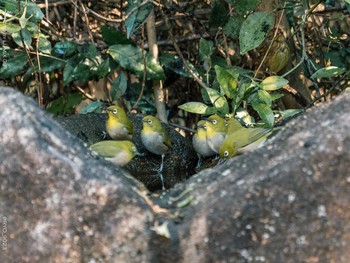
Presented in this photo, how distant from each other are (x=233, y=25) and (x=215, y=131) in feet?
2.51

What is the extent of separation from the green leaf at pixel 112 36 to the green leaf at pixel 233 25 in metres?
0.70

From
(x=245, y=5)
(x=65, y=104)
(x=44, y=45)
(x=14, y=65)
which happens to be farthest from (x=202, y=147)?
(x=65, y=104)

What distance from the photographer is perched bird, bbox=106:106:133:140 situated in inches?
161

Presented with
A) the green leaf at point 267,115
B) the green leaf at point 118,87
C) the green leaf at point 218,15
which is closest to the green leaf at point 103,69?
the green leaf at point 118,87

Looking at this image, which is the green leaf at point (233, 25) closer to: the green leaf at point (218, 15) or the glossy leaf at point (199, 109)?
the green leaf at point (218, 15)

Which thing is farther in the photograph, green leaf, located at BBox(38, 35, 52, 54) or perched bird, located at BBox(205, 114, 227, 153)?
green leaf, located at BBox(38, 35, 52, 54)

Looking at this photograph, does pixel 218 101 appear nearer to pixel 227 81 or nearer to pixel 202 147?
pixel 227 81

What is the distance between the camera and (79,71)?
5125 mm

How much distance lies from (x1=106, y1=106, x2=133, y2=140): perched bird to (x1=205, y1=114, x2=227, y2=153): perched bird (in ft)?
1.51

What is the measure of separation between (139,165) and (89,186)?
5.90 feet

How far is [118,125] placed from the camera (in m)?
4.20

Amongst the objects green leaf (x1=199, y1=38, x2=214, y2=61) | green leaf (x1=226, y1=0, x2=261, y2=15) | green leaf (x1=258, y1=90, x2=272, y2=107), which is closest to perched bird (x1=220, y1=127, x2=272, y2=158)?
green leaf (x1=258, y1=90, x2=272, y2=107)

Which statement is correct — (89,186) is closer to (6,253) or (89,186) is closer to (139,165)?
(6,253)

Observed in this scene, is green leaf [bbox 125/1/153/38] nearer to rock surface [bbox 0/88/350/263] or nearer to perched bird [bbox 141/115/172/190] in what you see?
perched bird [bbox 141/115/172/190]
